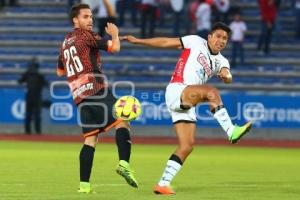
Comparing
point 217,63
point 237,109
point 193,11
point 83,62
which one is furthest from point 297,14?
point 83,62

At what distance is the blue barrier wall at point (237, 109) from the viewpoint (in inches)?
1080

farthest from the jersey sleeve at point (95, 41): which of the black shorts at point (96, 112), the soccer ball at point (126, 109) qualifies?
the soccer ball at point (126, 109)

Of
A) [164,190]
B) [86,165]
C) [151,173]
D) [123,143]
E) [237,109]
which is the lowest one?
[237,109]

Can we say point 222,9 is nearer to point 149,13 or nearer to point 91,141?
point 149,13

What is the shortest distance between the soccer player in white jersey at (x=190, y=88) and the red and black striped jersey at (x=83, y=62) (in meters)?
0.50

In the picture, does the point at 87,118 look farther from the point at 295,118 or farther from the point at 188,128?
the point at 295,118

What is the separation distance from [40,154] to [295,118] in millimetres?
9374

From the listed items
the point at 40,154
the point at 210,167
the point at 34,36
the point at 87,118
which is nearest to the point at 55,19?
the point at 34,36

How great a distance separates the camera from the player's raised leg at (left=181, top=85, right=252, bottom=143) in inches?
464

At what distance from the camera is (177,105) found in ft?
40.5

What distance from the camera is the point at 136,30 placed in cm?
3281

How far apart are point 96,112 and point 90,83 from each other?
1.24 ft

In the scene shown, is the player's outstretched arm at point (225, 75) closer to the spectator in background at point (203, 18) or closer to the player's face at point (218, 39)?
the player's face at point (218, 39)

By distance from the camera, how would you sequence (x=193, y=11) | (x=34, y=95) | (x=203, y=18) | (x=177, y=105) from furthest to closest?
(x=193, y=11) < (x=203, y=18) < (x=34, y=95) < (x=177, y=105)
